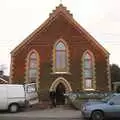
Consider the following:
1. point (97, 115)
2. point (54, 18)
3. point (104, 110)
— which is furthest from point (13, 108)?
point (54, 18)

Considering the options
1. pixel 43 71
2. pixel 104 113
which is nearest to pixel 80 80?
pixel 43 71

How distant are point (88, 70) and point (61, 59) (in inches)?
120

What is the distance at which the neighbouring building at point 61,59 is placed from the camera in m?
41.2

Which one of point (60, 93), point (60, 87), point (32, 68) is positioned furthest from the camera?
point (60, 93)

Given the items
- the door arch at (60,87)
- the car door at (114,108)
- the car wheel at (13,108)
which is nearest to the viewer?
the car door at (114,108)

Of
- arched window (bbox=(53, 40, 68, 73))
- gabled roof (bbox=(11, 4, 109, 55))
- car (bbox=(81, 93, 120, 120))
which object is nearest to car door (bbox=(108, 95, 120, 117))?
car (bbox=(81, 93, 120, 120))

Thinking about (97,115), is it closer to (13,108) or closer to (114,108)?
(114,108)

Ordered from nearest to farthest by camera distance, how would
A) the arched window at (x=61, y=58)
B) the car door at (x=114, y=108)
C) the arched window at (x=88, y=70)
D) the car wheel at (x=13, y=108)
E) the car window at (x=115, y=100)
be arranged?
the car door at (x=114, y=108), the car window at (x=115, y=100), the car wheel at (x=13, y=108), the arched window at (x=88, y=70), the arched window at (x=61, y=58)

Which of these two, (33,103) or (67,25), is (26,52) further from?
(33,103)

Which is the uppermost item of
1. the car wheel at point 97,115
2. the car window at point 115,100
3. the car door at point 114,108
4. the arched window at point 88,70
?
the arched window at point 88,70

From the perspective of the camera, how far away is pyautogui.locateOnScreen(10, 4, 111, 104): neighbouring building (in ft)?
135

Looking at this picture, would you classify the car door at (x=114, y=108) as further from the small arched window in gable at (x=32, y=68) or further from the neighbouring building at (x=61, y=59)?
the small arched window in gable at (x=32, y=68)

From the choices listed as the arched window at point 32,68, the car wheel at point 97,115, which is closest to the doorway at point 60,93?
the arched window at point 32,68

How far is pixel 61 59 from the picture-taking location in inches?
1647
